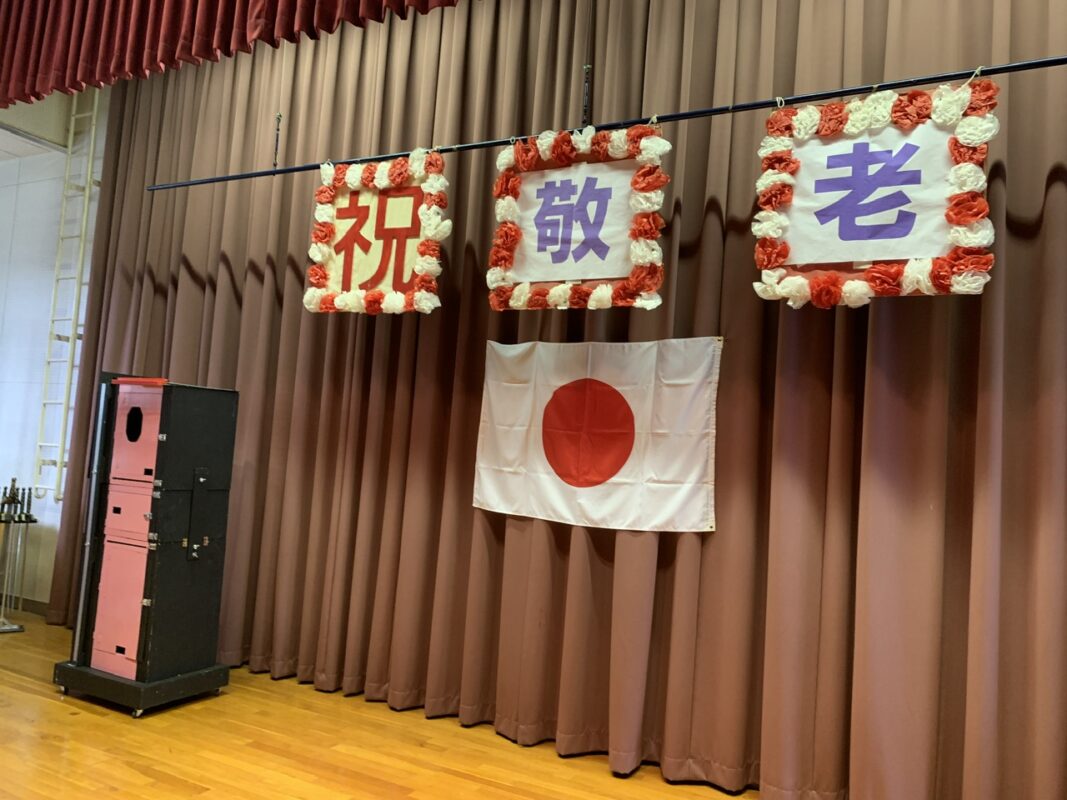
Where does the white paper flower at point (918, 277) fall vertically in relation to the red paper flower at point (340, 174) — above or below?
below

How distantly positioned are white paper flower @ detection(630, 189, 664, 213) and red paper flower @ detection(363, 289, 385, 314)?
48.0 inches

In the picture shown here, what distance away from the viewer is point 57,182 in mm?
5590

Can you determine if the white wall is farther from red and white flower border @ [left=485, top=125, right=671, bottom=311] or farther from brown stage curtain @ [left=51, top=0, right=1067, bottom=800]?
red and white flower border @ [left=485, top=125, right=671, bottom=311]

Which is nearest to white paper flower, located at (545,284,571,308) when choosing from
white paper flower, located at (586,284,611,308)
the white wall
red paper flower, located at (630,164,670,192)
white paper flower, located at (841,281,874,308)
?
white paper flower, located at (586,284,611,308)

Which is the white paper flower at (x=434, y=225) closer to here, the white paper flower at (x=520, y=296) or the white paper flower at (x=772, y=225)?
the white paper flower at (x=520, y=296)

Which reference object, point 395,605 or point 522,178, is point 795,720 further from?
point 522,178

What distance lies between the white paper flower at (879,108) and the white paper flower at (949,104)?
0.13 metres

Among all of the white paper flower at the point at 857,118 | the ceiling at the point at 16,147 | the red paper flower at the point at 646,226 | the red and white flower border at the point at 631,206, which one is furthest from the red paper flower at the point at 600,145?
the ceiling at the point at 16,147

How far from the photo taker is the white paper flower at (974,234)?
8.27ft

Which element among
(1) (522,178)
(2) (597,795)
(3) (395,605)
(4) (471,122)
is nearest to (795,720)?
(2) (597,795)

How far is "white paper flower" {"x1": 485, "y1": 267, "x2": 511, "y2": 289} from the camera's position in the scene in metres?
3.28

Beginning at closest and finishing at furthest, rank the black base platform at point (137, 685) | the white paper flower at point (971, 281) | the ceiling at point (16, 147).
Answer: the white paper flower at point (971, 281), the black base platform at point (137, 685), the ceiling at point (16, 147)

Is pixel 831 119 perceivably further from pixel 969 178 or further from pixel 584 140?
pixel 584 140

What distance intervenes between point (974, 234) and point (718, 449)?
1.18m
